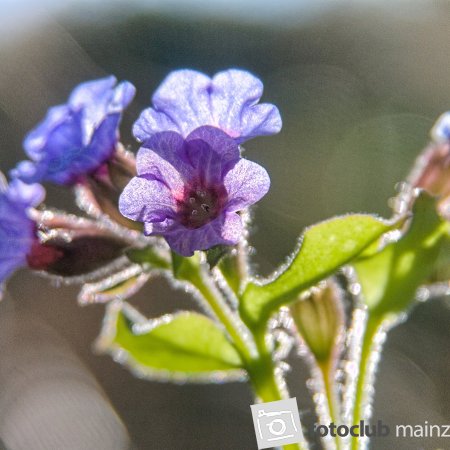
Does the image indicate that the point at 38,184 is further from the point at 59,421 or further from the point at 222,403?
the point at 222,403

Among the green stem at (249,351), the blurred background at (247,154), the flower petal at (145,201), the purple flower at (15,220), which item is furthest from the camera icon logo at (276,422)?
the blurred background at (247,154)

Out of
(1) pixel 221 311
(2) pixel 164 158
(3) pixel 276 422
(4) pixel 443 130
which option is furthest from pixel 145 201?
(4) pixel 443 130

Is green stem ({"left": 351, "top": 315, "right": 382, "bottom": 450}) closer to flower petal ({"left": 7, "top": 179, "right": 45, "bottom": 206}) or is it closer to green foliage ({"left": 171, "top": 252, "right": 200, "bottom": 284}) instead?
green foliage ({"left": 171, "top": 252, "right": 200, "bottom": 284})

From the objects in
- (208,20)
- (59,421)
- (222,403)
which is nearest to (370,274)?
(59,421)

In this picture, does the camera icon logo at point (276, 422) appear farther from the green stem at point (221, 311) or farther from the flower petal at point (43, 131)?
the flower petal at point (43, 131)

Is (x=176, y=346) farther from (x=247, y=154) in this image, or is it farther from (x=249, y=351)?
(x=247, y=154)

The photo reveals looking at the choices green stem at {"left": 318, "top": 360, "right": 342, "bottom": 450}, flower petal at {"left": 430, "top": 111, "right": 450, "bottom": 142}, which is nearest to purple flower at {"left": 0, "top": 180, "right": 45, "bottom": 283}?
green stem at {"left": 318, "top": 360, "right": 342, "bottom": 450}
